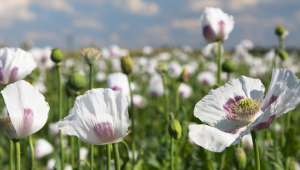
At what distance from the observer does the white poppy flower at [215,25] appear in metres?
2.99

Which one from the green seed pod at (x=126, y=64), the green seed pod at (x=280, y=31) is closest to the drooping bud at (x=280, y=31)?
the green seed pod at (x=280, y=31)

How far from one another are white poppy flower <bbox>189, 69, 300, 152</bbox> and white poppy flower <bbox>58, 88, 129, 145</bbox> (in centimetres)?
22

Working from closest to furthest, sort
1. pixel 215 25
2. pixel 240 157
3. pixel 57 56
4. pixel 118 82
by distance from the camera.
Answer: pixel 240 157 → pixel 57 56 → pixel 215 25 → pixel 118 82

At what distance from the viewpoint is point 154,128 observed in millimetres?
5621

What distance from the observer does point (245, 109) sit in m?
1.57

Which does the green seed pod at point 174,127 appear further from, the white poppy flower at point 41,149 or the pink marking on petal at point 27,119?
the white poppy flower at point 41,149

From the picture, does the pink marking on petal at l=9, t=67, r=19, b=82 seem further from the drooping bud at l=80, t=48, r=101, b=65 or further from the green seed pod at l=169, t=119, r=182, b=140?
the green seed pod at l=169, t=119, r=182, b=140

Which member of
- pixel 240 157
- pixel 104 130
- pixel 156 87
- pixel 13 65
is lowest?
pixel 156 87

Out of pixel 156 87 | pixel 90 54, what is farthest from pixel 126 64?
pixel 156 87

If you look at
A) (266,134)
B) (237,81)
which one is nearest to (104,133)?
(237,81)

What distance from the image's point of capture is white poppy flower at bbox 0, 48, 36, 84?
2121 millimetres

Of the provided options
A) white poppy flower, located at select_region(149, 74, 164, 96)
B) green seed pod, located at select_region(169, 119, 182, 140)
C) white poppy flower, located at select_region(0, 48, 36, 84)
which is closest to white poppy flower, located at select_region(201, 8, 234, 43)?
green seed pod, located at select_region(169, 119, 182, 140)

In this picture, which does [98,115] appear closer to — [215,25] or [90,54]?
[90,54]

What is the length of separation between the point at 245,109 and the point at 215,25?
1480 mm
